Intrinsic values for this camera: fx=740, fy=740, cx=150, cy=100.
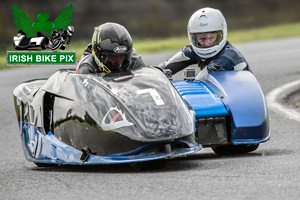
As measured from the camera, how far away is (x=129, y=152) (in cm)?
624

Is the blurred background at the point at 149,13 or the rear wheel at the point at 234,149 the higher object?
the rear wheel at the point at 234,149

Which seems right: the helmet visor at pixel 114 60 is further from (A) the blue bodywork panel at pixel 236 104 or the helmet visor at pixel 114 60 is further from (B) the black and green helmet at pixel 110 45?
(A) the blue bodywork panel at pixel 236 104

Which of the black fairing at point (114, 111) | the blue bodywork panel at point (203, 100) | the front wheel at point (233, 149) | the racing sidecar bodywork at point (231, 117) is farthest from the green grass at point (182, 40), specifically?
the black fairing at point (114, 111)

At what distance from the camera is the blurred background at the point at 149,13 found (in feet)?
84.6

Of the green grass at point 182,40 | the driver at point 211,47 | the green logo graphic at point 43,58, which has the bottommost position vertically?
the green grass at point 182,40

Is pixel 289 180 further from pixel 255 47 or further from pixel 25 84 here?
pixel 255 47

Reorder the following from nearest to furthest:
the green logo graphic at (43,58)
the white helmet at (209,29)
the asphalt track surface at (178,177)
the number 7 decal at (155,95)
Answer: the asphalt track surface at (178,177)
the number 7 decal at (155,95)
the white helmet at (209,29)
the green logo graphic at (43,58)

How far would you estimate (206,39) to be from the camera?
893 cm

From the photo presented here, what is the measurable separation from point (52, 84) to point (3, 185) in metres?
1.39

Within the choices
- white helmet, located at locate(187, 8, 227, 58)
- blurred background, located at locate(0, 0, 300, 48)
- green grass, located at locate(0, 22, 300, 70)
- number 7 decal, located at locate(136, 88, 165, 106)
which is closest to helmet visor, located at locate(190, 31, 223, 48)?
white helmet, located at locate(187, 8, 227, 58)

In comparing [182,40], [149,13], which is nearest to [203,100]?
[182,40]

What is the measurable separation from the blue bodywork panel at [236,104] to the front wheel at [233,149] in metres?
0.30

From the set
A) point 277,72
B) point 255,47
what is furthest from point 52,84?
point 255,47

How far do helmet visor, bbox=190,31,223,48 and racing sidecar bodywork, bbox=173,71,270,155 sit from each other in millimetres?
1247
